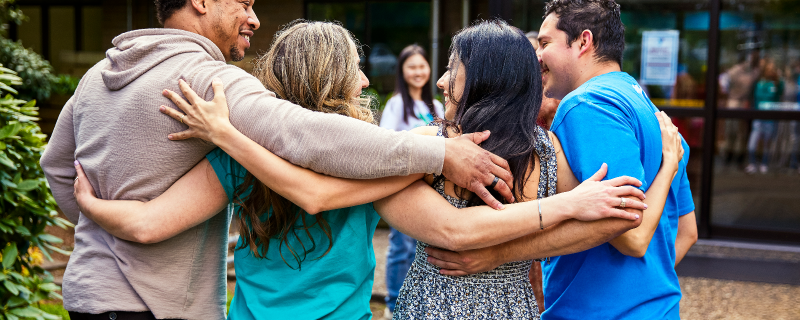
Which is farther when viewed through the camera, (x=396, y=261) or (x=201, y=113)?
(x=396, y=261)

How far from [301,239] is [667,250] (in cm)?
117

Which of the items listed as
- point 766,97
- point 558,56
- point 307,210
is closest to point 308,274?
point 307,210

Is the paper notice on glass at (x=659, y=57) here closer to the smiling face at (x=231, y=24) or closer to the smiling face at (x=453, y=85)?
Result: the smiling face at (x=453, y=85)

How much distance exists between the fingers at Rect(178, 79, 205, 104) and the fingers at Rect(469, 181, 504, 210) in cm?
78

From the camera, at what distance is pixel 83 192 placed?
1.88 m

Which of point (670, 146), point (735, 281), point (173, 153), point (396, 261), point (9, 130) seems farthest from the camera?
point (735, 281)

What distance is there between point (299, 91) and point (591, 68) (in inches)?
40.5

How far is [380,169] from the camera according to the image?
171cm

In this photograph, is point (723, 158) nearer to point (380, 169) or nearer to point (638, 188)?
→ point (638, 188)

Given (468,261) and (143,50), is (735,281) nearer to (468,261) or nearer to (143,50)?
(468,261)

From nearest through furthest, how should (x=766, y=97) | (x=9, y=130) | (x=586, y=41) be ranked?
(x=586, y=41) → (x=9, y=130) → (x=766, y=97)

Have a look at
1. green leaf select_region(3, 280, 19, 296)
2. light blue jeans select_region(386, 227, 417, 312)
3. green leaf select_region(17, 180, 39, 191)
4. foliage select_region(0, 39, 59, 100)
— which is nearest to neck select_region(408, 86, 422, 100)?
light blue jeans select_region(386, 227, 417, 312)

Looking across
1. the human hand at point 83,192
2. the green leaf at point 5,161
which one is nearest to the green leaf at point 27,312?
the green leaf at point 5,161

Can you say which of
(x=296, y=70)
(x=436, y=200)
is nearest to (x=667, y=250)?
(x=436, y=200)
